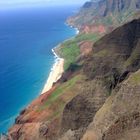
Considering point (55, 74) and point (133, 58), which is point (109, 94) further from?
point (55, 74)

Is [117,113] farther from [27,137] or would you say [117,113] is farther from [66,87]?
[66,87]

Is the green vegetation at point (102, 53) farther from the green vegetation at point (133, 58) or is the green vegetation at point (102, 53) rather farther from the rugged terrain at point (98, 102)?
the green vegetation at point (133, 58)

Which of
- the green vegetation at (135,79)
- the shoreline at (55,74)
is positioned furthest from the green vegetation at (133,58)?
the shoreline at (55,74)

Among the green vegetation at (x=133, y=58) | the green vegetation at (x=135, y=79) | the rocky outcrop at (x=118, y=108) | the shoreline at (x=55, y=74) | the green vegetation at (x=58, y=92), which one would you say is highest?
the shoreline at (x=55, y=74)

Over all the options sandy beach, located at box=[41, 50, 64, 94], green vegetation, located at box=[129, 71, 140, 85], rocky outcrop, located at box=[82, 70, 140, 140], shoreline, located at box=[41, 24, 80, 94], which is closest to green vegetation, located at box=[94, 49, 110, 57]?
rocky outcrop, located at box=[82, 70, 140, 140]

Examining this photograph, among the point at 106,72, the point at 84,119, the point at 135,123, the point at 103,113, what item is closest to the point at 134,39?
the point at 106,72

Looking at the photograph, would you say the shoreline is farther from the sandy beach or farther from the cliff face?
the cliff face

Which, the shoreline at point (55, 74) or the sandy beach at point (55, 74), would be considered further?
the sandy beach at point (55, 74)

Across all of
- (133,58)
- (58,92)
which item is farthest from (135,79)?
(58,92)

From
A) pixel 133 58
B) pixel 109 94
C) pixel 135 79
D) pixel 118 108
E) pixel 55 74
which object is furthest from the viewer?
pixel 55 74
